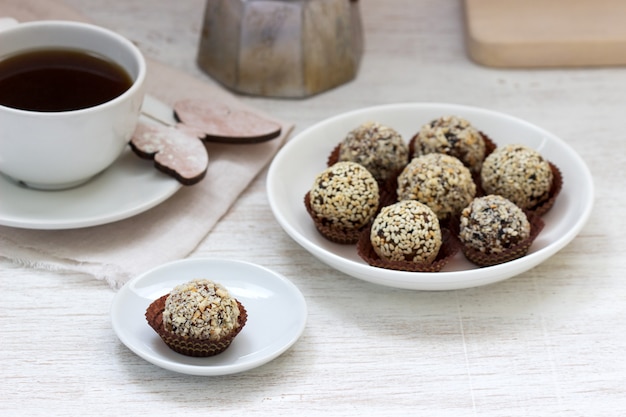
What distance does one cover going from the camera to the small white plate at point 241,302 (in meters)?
0.92

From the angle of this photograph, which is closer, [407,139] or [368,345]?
[368,345]

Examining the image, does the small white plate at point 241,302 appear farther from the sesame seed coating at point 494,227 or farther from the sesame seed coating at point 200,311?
the sesame seed coating at point 494,227

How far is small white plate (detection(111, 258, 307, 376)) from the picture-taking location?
0.92 metres

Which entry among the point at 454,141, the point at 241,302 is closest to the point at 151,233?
the point at 241,302

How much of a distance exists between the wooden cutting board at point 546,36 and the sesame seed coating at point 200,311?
32.3 inches

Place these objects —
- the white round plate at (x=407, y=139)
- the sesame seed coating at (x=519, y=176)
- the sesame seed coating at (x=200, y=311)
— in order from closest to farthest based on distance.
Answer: the sesame seed coating at (x=200, y=311) → the white round plate at (x=407, y=139) → the sesame seed coating at (x=519, y=176)

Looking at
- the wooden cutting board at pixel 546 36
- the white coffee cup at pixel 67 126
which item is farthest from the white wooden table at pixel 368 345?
the wooden cutting board at pixel 546 36

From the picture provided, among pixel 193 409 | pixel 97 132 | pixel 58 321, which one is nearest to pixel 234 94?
pixel 97 132

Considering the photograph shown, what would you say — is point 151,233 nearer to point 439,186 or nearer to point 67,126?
point 67,126

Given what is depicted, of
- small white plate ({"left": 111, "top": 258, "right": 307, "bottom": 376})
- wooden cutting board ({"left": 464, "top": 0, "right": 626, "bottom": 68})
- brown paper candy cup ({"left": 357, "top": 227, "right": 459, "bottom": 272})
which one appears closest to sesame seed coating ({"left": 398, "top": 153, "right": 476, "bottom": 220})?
brown paper candy cup ({"left": 357, "top": 227, "right": 459, "bottom": 272})

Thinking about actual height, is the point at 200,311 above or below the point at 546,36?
above

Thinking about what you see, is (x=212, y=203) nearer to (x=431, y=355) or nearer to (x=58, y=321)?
(x=58, y=321)

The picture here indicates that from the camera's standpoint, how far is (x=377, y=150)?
3.79 feet

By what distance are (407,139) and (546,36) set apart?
1.38 feet
